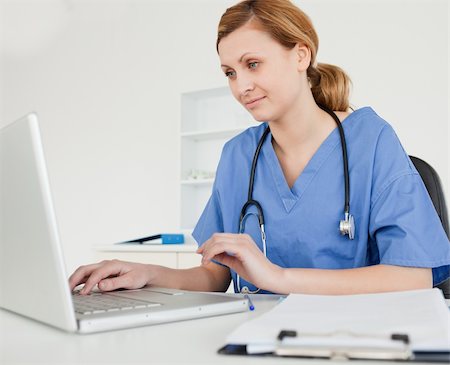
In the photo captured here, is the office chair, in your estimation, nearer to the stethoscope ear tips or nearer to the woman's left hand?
the stethoscope ear tips

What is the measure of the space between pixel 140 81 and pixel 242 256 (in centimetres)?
319

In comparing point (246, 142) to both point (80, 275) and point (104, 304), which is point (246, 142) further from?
point (104, 304)

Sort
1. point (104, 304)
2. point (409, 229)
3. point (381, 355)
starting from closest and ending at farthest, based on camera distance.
A: point (381, 355), point (104, 304), point (409, 229)

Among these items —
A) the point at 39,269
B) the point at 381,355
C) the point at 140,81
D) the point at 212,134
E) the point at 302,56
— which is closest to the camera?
the point at 381,355

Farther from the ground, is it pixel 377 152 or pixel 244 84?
pixel 244 84

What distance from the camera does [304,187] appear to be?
3.90ft

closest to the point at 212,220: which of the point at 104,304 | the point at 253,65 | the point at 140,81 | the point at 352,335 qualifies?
the point at 253,65

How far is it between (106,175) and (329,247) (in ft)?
9.91

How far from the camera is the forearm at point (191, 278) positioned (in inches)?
41.5

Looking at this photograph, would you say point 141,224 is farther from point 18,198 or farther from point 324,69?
point 18,198

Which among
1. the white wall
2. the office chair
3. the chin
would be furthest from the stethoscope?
the white wall

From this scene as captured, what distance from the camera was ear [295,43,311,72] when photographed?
49.7 inches

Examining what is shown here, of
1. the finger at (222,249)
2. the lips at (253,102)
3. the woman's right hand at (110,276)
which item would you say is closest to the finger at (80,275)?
the woman's right hand at (110,276)

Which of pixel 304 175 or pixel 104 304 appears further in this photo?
pixel 304 175
